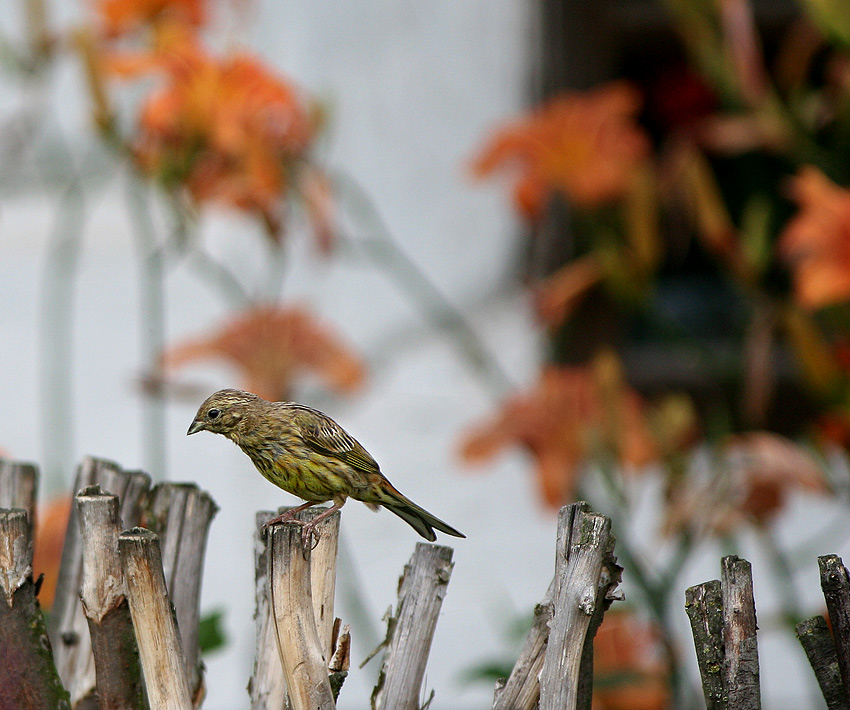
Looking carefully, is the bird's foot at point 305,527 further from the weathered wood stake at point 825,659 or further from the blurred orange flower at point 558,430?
the blurred orange flower at point 558,430

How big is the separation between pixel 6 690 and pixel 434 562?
0.34 m

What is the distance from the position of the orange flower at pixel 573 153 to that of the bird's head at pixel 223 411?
37.4 inches

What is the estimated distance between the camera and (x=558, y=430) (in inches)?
66.2

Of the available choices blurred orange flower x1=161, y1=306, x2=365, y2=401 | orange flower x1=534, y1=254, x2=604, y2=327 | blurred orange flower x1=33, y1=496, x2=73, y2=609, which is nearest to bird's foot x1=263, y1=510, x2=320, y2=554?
blurred orange flower x1=33, y1=496, x2=73, y2=609

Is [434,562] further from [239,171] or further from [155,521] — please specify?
[239,171]

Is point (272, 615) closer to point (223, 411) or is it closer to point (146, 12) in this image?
point (223, 411)

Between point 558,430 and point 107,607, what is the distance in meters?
0.88

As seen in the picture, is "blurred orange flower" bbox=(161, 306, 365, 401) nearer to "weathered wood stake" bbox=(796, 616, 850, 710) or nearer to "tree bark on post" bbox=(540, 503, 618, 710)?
"tree bark on post" bbox=(540, 503, 618, 710)

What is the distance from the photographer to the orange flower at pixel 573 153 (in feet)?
5.70

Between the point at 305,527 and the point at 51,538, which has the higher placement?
the point at 51,538

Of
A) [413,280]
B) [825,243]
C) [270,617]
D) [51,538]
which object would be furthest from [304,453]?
[413,280]

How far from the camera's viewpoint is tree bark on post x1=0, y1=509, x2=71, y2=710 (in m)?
0.89

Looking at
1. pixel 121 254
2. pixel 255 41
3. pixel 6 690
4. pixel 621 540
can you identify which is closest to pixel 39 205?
pixel 121 254

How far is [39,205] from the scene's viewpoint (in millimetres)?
2885
